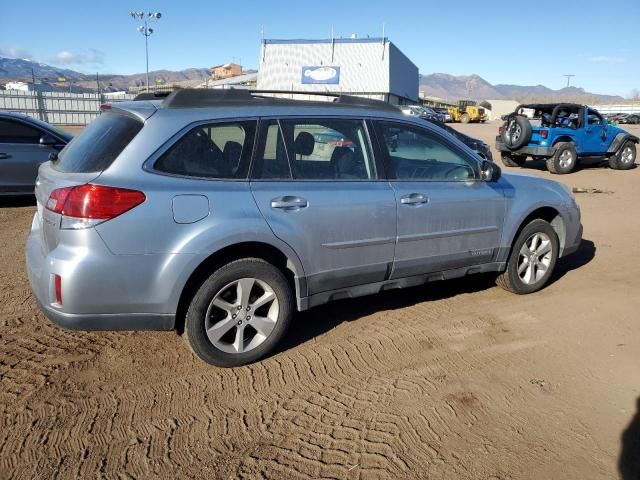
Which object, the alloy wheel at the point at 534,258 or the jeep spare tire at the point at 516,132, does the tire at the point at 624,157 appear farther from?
the alloy wheel at the point at 534,258

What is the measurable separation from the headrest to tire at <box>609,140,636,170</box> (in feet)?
49.1

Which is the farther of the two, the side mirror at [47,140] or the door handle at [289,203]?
the side mirror at [47,140]

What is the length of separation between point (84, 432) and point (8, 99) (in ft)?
93.1

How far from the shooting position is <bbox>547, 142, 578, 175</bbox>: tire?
562 inches

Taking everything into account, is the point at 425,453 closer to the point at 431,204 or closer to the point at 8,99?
the point at 431,204

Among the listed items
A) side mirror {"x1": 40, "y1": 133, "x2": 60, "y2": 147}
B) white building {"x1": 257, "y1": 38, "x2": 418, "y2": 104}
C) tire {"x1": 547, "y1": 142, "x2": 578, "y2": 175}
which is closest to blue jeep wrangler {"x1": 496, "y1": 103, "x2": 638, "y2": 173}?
tire {"x1": 547, "y1": 142, "x2": 578, "y2": 175}

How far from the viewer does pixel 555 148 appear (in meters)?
14.2

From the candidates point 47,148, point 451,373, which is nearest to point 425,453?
point 451,373

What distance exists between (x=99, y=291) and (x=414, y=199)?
7.50 feet

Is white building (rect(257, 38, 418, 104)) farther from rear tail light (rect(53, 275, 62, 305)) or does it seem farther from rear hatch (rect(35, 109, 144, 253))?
rear tail light (rect(53, 275, 62, 305))

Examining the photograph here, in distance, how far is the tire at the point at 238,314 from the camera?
3.33m

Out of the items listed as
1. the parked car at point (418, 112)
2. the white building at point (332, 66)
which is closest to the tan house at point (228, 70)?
the white building at point (332, 66)

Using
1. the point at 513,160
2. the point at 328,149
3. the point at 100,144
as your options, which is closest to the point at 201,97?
the point at 100,144

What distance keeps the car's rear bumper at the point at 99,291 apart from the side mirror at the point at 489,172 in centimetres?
278
